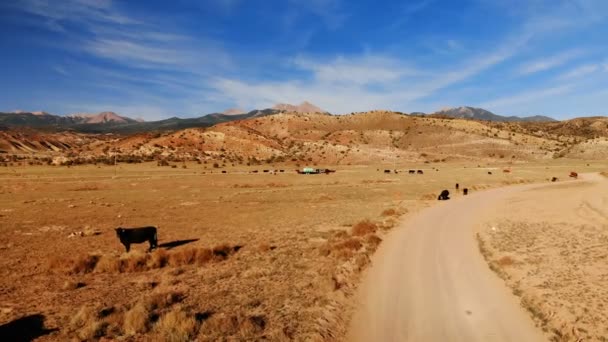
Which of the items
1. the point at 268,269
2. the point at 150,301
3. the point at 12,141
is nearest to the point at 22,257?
the point at 150,301

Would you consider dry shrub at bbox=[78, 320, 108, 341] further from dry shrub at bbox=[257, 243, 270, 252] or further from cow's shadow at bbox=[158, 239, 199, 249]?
cow's shadow at bbox=[158, 239, 199, 249]

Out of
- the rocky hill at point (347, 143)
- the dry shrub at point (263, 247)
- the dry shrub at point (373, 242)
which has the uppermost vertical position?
the rocky hill at point (347, 143)

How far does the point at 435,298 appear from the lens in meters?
13.5

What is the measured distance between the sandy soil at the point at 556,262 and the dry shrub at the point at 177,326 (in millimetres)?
9335

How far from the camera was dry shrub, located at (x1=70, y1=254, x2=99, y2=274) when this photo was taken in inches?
664

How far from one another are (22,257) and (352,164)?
94454 mm

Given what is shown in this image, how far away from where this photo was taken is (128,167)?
89.4 m

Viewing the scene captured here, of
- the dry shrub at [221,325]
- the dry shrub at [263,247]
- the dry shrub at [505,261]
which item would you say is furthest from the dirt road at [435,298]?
the dry shrub at [263,247]

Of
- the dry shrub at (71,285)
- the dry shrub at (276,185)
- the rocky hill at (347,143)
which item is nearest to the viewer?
the dry shrub at (71,285)

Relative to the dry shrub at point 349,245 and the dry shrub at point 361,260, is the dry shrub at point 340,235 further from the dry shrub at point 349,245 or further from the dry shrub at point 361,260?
the dry shrub at point 361,260

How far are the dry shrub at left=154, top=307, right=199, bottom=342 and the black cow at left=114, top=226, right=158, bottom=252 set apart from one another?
33.1 ft

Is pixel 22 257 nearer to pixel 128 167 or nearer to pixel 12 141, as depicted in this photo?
pixel 128 167

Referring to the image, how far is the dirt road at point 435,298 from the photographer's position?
11.1 m

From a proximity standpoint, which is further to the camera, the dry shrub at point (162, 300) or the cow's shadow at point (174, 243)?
the cow's shadow at point (174, 243)
